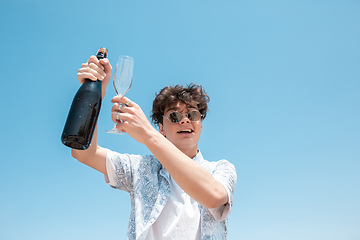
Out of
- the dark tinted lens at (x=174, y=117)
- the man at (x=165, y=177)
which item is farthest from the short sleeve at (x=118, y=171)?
the dark tinted lens at (x=174, y=117)

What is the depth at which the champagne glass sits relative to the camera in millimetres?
2708

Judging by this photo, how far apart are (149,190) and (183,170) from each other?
47.6 inches

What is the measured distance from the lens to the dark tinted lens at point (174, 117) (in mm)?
4186

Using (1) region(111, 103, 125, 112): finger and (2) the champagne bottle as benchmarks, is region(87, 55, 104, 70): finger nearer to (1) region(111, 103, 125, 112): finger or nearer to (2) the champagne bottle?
(2) the champagne bottle

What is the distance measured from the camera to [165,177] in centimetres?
350

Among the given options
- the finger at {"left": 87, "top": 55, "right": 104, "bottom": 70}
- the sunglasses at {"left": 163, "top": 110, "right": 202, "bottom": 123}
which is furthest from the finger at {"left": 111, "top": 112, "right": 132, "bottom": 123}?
the sunglasses at {"left": 163, "top": 110, "right": 202, "bottom": 123}

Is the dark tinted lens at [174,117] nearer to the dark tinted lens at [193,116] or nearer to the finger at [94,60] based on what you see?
the dark tinted lens at [193,116]

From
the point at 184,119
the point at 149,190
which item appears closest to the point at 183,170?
the point at 149,190

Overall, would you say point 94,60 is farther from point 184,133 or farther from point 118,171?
point 184,133

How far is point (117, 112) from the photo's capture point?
2375 mm

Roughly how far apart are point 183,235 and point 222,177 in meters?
0.80

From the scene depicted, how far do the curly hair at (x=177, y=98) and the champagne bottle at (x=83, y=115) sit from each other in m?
1.81

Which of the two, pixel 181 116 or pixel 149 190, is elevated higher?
pixel 181 116

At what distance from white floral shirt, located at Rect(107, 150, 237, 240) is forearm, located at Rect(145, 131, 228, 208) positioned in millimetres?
491
